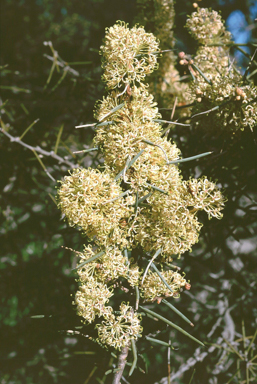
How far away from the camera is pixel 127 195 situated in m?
0.25

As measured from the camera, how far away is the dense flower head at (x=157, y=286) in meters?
0.26

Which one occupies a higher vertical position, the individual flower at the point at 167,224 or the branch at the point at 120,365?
the individual flower at the point at 167,224

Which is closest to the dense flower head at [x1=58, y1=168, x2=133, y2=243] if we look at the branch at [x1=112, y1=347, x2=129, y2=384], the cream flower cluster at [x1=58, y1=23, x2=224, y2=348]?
the cream flower cluster at [x1=58, y1=23, x2=224, y2=348]

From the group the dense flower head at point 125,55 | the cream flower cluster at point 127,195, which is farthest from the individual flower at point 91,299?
the dense flower head at point 125,55

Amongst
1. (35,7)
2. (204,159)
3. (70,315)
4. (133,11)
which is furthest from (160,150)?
(35,7)

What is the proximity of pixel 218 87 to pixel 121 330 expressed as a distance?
0.23m

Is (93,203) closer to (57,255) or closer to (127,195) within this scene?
(127,195)

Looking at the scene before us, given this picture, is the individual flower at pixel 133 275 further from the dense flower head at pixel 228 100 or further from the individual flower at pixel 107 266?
the dense flower head at pixel 228 100

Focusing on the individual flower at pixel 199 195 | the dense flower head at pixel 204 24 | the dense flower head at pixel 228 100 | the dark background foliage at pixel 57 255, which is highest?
the dense flower head at pixel 204 24

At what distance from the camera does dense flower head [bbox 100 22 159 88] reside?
24cm

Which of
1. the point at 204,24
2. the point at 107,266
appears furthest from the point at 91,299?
the point at 204,24

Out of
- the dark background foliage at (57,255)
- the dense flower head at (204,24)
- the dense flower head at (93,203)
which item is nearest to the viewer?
the dense flower head at (93,203)

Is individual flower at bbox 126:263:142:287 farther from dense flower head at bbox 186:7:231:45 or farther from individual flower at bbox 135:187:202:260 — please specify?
dense flower head at bbox 186:7:231:45

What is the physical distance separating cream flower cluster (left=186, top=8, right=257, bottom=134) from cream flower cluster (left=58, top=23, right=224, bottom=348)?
0.26 feet
